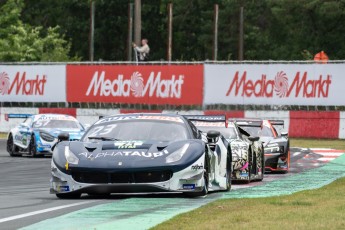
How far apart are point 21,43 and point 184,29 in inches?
572

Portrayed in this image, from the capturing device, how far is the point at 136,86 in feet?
140

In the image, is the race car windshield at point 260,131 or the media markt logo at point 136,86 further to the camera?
the media markt logo at point 136,86

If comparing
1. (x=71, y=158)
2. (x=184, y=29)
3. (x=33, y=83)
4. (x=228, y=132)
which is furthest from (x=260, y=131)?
(x=184, y=29)

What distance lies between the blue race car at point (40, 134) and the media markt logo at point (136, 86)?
8.86 m

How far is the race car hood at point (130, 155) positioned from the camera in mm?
16031

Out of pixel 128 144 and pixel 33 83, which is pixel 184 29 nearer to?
pixel 33 83

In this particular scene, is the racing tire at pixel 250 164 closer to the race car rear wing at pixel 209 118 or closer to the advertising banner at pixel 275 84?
the race car rear wing at pixel 209 118

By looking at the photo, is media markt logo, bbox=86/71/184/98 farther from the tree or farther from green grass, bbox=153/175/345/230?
green grass, bbox=153/175/345/230

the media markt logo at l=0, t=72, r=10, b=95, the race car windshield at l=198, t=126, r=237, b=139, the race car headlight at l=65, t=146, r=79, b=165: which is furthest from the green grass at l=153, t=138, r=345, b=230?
the media markt logo at l=0, t=72, r=10, b=95

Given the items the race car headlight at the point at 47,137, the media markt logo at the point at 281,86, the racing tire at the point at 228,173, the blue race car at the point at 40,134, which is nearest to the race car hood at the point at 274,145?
the racing tire at the point at 228,173

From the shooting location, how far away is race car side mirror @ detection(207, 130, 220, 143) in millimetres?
17438

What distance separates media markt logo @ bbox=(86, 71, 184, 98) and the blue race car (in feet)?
29.1

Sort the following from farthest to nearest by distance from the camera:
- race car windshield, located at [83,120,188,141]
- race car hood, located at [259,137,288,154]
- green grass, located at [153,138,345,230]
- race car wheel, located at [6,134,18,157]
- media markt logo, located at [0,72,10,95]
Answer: media markt logo, located at [0,72,10,95] < race car wheel, located at [6,134,18,157] < race car hood, located at [259,137,288,154] < race car windshield, located at [83,120,188,141] < green grass, located at [153,138,345,230]

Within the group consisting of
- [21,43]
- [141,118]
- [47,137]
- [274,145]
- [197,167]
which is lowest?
[47,137]
